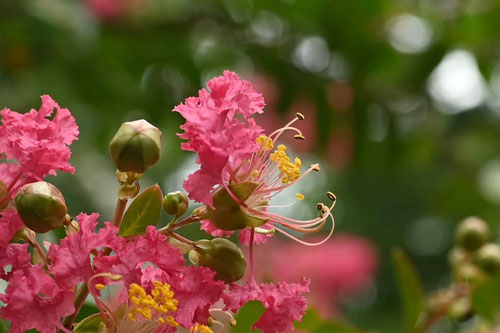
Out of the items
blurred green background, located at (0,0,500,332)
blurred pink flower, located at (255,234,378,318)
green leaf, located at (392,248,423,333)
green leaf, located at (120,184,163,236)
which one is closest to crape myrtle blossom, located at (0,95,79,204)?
green leaf, located at (120,184,163,236)

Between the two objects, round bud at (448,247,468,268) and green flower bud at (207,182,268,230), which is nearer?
green flower bud at (207,182,268,230)

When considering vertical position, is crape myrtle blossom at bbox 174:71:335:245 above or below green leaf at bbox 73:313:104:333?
above

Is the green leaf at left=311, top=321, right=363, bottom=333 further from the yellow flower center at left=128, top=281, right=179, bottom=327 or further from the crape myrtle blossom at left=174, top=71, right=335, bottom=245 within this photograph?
the yellow flower center at left=128, top=281, right=179, bottom=327

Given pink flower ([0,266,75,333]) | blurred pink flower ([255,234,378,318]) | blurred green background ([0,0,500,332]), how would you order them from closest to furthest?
pink flower ([0,266,75,333]), blurred green background ([0,0,500,332]), blurred pink flower ([255,234,378,318])

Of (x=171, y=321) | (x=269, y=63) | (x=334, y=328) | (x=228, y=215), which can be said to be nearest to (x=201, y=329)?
(x=171, y=321)

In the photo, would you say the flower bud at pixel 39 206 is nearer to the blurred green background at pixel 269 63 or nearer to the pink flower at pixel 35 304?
the pink flower at pixel 35 304

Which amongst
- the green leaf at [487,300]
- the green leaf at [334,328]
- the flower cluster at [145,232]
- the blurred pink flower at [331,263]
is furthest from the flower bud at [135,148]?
the blurred pink flower at [331,263]

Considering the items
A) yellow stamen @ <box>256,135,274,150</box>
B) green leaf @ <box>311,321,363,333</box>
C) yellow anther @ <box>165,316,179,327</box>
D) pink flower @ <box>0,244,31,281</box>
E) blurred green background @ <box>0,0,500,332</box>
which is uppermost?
yellow stamen @ <box>256,135,274,150</box>

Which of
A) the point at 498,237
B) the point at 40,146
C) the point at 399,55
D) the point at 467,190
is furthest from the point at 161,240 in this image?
the point at 498,237
